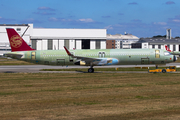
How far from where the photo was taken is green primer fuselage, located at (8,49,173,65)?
144ft

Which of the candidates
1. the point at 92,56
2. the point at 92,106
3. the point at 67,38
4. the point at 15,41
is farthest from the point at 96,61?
the point at 67,38

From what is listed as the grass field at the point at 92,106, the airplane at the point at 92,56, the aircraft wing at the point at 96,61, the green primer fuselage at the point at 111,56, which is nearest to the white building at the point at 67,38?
the airplane at the point at 92,56

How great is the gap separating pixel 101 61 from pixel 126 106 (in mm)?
27106

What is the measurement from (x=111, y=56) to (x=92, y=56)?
344 cm

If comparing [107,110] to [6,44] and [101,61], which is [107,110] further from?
[6,44]

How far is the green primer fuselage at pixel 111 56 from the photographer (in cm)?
4394

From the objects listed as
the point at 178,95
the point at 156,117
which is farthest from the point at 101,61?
the point at 156,117

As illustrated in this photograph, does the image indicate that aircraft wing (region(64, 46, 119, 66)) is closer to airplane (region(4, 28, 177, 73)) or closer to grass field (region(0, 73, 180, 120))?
airplane (region(4, 28, 177, 73))

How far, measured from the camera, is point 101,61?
43531 millimetres

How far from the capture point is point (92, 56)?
44.8 metres

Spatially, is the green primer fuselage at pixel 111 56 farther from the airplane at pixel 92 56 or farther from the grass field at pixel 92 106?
the grass field at pixel 92 106

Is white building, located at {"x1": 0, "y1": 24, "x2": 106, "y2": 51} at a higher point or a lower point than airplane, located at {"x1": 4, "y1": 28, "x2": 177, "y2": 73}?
higher

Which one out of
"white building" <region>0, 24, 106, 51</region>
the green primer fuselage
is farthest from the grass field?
"white building" <region>0, 24, 106, 51</region>

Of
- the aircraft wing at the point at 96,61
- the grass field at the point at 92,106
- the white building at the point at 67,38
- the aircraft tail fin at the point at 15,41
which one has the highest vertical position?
the white building at the point at 67,38
